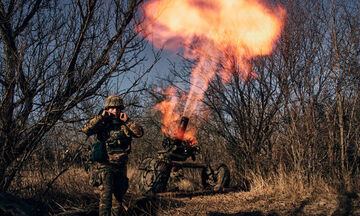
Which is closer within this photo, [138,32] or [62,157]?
[138,32]

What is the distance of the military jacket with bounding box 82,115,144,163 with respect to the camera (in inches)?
185

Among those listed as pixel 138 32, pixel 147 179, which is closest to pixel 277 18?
pixel 138 32

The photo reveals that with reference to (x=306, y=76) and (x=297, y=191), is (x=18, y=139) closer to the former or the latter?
(x=297, y=191)

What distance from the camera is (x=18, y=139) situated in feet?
15.1

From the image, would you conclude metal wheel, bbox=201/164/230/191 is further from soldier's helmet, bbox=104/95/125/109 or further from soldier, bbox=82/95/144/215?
soldier's helmet, bbox=104/95/125/109

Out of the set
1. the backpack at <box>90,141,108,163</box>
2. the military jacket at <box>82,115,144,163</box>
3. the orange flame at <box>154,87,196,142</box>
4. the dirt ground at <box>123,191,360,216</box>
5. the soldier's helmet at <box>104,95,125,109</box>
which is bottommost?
the dirt ground at <box>123,191,360,216</box>

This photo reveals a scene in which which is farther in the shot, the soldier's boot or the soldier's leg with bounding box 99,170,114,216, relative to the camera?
the soldier's boot

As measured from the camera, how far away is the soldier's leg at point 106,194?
4.38 metres

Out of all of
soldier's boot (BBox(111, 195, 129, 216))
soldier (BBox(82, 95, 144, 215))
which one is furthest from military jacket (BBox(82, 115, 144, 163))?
soldier's boot (BBox(111, 195, 129, 216))

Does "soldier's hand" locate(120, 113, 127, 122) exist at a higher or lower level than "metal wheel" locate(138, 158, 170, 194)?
higher

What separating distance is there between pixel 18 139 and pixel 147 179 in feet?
13.7

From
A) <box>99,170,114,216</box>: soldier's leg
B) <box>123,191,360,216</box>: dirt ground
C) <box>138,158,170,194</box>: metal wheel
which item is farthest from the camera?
<box>138,158,170,194</box>: metal wheel

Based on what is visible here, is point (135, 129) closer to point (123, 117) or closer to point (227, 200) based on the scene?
point (123, 117)

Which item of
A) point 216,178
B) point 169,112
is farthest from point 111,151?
point 169,112
